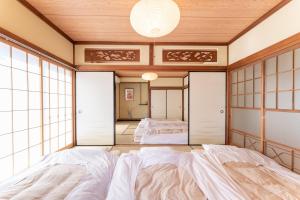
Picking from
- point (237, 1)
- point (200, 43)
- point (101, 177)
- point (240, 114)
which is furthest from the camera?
point (200, 43)

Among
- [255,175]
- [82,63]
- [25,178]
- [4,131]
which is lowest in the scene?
Answer: [255,175]

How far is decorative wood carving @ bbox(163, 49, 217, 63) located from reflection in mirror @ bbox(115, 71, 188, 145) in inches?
81.4

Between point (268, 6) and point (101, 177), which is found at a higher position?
point (268, 6)

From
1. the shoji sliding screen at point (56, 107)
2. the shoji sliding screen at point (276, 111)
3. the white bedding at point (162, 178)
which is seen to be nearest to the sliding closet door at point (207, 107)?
the shoji sliding screen at point (276, 111)

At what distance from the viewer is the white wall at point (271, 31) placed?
2.27 m

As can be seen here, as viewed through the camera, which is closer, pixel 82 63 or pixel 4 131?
pixel 4 131

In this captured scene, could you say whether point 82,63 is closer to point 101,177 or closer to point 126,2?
point 126,2

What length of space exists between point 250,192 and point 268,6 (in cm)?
257

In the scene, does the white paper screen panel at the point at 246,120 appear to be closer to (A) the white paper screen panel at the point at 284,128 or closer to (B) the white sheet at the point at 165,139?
Result: (A) the white paper screen panel at the point at 284,128

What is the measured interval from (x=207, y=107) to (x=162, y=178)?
2943 mm

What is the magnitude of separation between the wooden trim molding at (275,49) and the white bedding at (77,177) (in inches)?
106

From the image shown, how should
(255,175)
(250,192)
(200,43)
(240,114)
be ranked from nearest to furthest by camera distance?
1. (250,192)
2. (255,175)
3. (240,114)
4. (200,43)

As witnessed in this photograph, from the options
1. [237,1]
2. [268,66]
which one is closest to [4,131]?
[237,1]

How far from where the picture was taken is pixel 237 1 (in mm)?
2459
